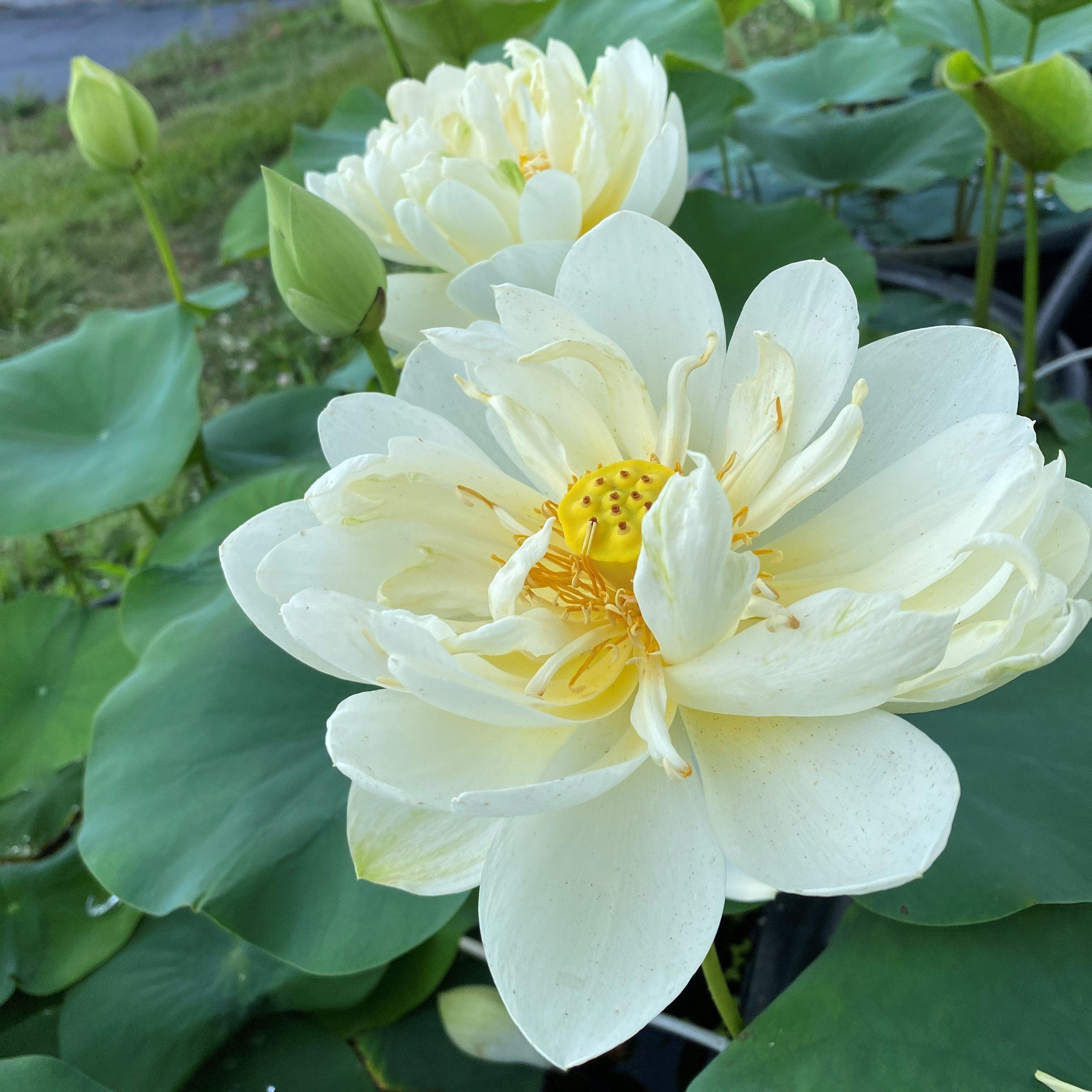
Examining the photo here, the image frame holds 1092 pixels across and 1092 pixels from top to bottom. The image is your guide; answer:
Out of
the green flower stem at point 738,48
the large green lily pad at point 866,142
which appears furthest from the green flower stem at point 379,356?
the green flower stem at point 738,48

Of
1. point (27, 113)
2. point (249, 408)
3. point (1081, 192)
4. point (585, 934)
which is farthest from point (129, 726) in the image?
point (27, 113)

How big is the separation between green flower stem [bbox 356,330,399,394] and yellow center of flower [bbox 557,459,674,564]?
7.4 inches

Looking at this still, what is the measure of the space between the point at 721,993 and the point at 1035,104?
0.60 meters

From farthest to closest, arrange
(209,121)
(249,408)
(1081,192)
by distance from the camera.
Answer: (209,121) < (249,408) < (1081,192)

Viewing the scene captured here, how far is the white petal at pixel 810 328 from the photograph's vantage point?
37cm

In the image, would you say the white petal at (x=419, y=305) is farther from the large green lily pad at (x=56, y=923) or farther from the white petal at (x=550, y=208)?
the large green lily pad at (x=56, y=923)

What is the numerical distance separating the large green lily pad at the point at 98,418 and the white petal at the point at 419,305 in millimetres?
307

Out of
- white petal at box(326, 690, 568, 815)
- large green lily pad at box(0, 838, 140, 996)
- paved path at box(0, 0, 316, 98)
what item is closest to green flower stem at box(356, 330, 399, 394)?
white petal at box(326, 690, 568, 815)

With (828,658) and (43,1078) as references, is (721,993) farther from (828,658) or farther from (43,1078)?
(43,1078)

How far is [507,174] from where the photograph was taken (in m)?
0.58

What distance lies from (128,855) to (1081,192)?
767 mm

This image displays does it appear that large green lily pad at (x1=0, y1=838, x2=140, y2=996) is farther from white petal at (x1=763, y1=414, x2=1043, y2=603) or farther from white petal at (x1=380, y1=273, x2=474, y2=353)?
white petal at (x1=763, y1=414, x2=1043, y2=603)

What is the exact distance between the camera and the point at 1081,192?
2.09 feet

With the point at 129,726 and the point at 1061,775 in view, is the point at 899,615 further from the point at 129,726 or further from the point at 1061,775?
the point at 129,726
